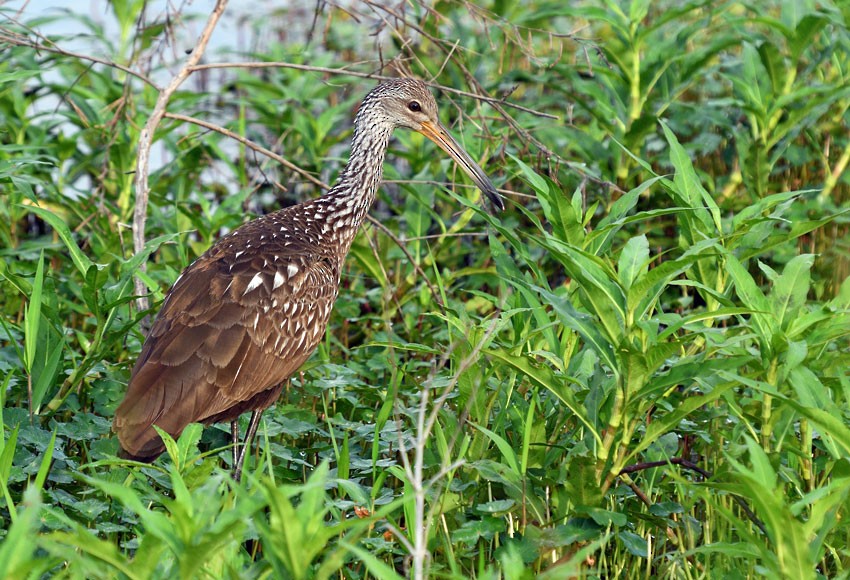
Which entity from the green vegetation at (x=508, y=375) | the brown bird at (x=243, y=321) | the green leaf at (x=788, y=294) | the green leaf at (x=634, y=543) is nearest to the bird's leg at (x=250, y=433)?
the brown bird at (x=243, y=321)

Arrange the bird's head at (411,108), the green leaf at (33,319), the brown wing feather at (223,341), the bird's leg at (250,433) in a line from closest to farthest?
the brown wing feather at (223,341) < the green leaf at (33,319) < the bird's leg at (250,433) < the bird's head at (411,108)

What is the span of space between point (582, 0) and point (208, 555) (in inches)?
332

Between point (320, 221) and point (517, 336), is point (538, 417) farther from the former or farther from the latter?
point (320, 221)

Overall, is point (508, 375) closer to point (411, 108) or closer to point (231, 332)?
point (231, 332)

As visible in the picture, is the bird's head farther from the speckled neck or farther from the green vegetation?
the green vegetation

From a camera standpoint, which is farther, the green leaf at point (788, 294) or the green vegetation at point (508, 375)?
the green leaf at point (788, 294)

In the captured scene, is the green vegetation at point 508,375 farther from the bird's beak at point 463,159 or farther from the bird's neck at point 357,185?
the bird's neck at point 357,185

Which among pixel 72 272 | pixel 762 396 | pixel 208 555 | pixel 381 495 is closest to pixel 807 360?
pixel 762 396

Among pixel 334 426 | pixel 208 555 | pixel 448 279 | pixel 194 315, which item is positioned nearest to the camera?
pixel 208 555

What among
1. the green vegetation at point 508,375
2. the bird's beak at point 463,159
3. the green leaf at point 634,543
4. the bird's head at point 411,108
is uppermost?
the bird's head at point 411,108

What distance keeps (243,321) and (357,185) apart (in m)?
1.12

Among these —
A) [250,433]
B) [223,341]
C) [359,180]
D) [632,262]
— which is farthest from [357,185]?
[632,262]

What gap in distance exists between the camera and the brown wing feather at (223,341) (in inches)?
166

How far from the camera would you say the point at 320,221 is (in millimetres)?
5156
